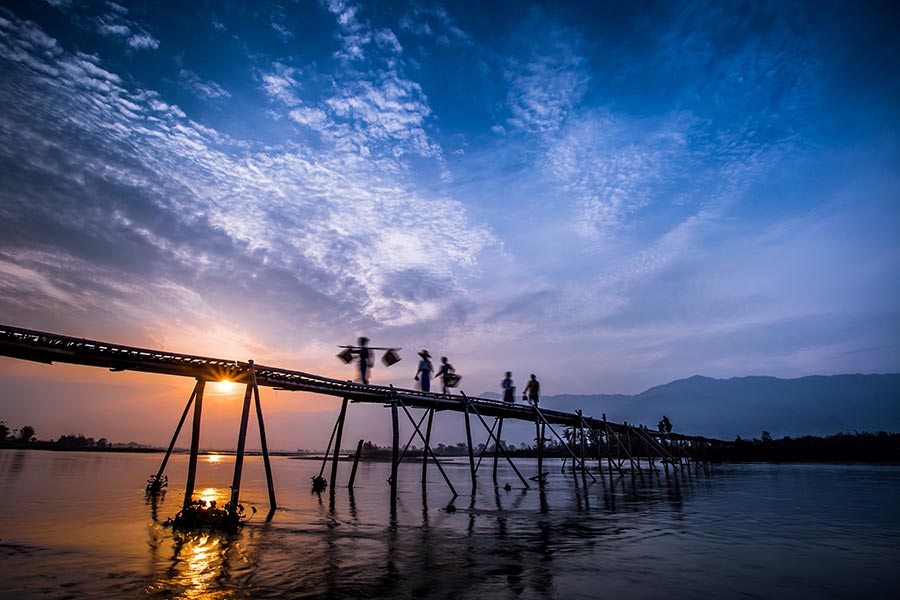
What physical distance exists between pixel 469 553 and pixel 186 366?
1254 centimetres

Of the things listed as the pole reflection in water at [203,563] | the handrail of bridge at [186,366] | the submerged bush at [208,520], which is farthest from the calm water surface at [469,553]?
the handrail of bridge at [186,366]

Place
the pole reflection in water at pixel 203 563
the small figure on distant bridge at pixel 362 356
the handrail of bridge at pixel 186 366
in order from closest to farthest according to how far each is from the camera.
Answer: the pole reflection in water at pixel 203 563, the handrail of bridge at pixel 186 366, the small figure on distant bridge at pixel 362 356

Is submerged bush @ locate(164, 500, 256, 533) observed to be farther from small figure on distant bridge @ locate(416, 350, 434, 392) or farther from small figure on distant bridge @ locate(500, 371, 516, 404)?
small figure on distant bridge @ locate(500, 371, 516, 404)

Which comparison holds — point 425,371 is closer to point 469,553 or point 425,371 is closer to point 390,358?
point 390,358

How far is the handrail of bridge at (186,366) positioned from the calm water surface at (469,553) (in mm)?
5194

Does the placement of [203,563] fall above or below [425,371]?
below

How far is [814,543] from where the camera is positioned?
35.9 ft

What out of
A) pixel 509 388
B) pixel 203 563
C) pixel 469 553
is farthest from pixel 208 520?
pixel 509 388

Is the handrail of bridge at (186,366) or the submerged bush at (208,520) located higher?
the handrail of bridge at (186,366)

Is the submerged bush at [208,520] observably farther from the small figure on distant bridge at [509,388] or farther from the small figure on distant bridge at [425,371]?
the small figure on distant bridge at [509,388]

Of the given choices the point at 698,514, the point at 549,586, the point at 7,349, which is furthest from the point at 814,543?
the point at 7,349

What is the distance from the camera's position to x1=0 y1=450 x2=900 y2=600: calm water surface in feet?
24.2

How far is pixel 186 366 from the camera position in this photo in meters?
15.8

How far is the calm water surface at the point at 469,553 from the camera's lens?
24.2ft
